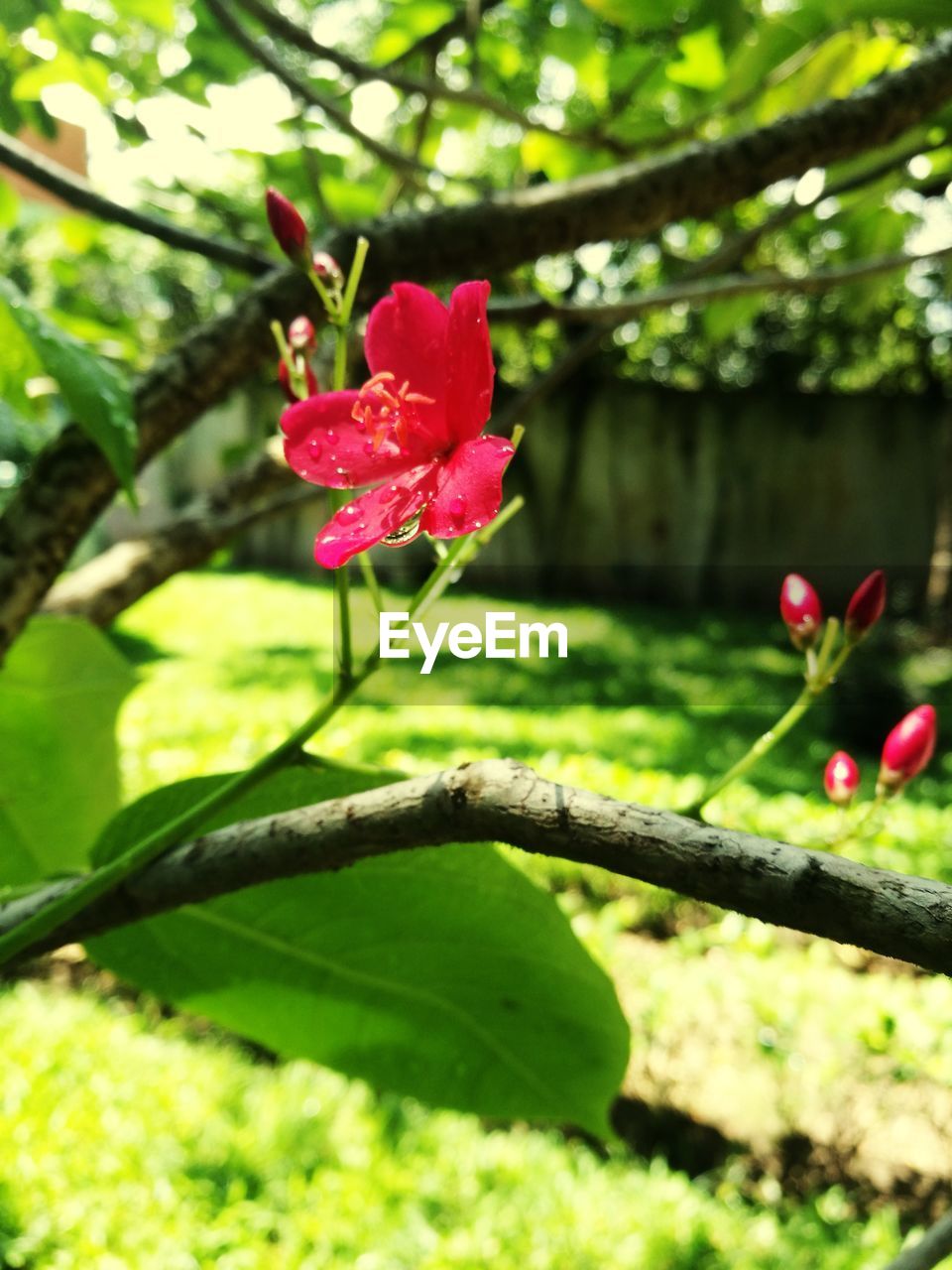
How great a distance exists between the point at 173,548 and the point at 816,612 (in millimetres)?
565

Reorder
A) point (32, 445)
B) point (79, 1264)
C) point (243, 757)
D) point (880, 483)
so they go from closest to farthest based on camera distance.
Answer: point (32, 445)
point (79, 1264)
point (243, 757)
point (880, 483)

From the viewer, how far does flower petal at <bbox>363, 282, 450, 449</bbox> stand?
11.4 inches

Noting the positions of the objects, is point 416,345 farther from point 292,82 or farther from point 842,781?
point 292,82

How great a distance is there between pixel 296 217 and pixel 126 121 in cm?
79

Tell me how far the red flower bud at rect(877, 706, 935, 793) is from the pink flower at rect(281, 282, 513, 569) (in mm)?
236

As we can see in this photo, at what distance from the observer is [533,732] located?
3.21 metres

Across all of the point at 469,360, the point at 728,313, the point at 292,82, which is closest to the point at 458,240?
the point at 469,360

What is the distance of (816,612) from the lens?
409 mm

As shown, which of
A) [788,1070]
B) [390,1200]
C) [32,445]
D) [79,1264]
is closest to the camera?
[32,445]

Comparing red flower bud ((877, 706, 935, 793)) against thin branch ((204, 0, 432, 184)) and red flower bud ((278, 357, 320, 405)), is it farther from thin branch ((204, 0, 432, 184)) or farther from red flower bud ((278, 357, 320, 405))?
thin branch ((204, 0, 432, 184))

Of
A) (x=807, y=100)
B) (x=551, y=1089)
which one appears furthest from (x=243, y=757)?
(x=551, y=1089)

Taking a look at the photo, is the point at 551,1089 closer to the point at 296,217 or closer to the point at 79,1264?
the point at 296,217

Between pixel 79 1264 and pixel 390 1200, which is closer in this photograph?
pixel 79 1264

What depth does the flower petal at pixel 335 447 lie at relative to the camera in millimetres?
292
